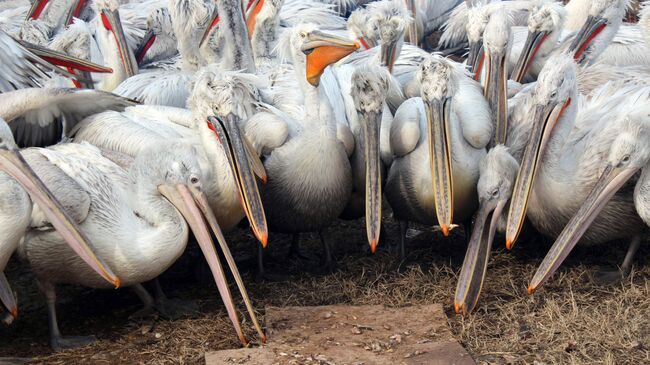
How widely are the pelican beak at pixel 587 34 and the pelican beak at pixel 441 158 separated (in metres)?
1.90

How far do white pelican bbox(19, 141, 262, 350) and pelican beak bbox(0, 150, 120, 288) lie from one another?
12 centimetres

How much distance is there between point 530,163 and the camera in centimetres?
456

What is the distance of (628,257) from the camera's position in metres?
4.77

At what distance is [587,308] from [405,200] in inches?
42.2

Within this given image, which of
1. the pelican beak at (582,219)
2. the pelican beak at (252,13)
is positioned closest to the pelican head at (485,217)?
the pelican beak at (582,219)

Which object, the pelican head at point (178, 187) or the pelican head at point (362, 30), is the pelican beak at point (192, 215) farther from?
the pelican head at point (362, 30)

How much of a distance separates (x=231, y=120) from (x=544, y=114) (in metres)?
1.46

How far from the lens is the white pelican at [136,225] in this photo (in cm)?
412

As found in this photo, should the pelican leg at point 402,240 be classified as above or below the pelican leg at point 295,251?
above

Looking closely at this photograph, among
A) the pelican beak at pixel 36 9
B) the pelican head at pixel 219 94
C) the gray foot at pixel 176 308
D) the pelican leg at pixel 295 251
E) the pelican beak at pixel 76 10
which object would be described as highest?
the pelican head at pixel 219 94

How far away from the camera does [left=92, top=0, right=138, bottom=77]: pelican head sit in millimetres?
6379

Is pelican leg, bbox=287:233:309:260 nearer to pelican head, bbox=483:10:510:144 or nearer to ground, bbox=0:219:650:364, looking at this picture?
ground, bbox=0:219:650:364

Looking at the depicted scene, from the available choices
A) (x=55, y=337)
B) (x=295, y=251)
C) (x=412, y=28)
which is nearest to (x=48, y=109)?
(x=55, y=337)

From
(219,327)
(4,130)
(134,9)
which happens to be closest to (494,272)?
(219,327)
